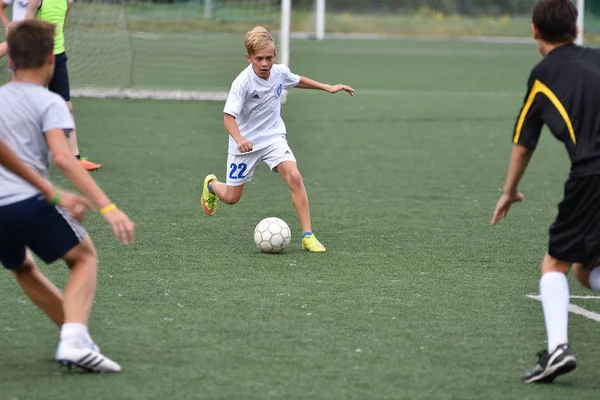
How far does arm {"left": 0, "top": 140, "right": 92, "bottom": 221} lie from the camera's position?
430 centimetres

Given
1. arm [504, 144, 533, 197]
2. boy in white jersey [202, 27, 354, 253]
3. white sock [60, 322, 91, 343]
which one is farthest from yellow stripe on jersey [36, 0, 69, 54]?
arm [504, 144, 533, 197]

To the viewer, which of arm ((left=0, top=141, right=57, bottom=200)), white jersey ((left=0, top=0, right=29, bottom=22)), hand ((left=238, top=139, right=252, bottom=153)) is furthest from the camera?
white jersey ((left=0, top=0, right=29, bottom=22))

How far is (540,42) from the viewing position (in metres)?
4.97

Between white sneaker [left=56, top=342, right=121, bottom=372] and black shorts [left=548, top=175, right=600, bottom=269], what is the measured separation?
6.47ft

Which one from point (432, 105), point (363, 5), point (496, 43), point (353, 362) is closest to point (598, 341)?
point (353, 362)

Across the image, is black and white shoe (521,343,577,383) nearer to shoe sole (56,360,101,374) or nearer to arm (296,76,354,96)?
shoe sole (56,360,101,374)

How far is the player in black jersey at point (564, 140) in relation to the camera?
187 inches

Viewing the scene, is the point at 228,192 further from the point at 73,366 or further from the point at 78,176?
the point at 78,176

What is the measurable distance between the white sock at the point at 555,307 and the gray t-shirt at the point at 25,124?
2.13 metres

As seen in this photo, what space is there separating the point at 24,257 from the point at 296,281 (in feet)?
7.55

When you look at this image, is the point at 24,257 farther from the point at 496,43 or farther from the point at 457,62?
the point at 496,43

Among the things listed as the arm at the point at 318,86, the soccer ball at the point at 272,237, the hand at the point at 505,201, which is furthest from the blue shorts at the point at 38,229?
the arm at the point at 318,86

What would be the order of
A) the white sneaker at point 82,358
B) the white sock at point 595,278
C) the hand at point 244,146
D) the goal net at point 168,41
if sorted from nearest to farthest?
1. the white sneaker at point 82,358
2. the white sock at point 595,278
3. the hand at point 244,146
4. the goal net at point 168,41

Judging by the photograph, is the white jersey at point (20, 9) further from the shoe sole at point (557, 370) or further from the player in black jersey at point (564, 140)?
the shoe sole at point (557, 370)
